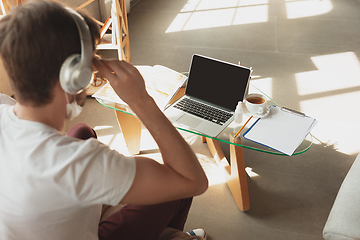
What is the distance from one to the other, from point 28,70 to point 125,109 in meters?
1.05

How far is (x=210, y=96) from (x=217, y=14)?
333 centimetres

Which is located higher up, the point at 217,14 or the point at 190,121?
the point at 190,121

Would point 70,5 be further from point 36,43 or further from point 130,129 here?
point 36,43

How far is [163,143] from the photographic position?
3.35ft

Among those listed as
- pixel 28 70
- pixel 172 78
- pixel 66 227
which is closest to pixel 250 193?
pixel 172 78

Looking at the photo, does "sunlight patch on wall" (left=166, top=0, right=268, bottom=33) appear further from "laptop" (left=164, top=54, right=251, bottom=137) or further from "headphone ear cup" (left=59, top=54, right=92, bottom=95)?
"headphone ear cup" (left=59, top=54, right=92, bottom=95)

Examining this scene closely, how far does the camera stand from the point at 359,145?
7.83 feet

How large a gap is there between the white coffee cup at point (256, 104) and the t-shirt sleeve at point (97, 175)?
3.12 ft

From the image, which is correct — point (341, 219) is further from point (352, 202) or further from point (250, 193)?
point (250, 193)

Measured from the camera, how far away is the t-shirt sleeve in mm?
839

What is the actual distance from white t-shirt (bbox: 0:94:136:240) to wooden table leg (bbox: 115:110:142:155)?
4.00 ft

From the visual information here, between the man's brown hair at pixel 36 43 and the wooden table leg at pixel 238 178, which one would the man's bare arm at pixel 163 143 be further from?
the wooden table leg at pixel 238 178

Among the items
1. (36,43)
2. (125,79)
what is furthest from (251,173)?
(36,43)

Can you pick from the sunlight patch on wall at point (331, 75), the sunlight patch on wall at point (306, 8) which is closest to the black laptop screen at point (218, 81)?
the sunlight patch on wall at point (331, 75)
